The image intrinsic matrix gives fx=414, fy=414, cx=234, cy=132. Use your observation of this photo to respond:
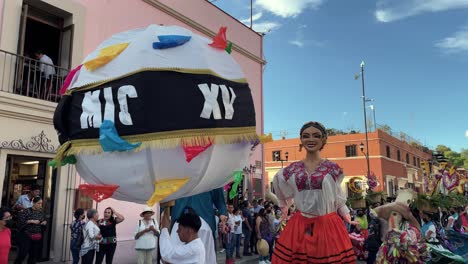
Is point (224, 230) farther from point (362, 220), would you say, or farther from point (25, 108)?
point (362, 220)

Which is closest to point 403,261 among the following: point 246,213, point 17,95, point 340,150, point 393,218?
point 393,218

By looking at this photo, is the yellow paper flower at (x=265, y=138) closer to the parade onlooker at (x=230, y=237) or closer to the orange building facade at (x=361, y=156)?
the parade onlooker at (x=230, y=237)

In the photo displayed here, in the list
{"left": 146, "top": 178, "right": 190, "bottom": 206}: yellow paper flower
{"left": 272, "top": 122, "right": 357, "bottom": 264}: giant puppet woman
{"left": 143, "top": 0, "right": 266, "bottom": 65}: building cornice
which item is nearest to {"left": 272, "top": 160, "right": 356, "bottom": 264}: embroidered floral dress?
{"left": 272, "top": 122, "right": 357, "bottom": 264}: giant puppet woman

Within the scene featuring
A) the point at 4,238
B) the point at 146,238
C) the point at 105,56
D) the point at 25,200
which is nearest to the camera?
the point at 105,56

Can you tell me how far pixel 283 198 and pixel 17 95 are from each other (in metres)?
6.68

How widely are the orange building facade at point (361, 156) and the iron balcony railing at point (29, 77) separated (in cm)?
2295

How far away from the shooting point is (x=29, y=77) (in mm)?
8961

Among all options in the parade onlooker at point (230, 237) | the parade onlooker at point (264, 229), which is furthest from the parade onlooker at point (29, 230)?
the parade onlooker at point (264, 229)

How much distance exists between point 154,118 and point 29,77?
7.60 meters

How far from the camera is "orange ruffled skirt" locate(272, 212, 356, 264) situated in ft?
10.9

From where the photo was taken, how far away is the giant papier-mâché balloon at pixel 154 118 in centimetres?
254

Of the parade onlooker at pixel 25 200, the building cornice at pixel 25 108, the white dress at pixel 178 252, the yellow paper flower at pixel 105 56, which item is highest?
the building cornice at pixel 25 108

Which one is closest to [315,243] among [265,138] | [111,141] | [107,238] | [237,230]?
[265,138]

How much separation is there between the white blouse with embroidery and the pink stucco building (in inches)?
196
